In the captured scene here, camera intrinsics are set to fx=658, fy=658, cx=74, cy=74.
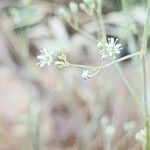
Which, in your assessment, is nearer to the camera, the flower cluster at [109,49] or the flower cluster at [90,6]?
the flower cluster at [109,49]

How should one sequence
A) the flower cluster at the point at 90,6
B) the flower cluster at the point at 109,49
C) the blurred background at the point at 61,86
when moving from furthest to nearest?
1. the blurred background at the point at 61,86
2. the flower cluster at the point at 90,6
3. the flower cluster at the point at 109,49

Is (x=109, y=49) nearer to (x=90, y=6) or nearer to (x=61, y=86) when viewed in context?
(x=90, y=6)

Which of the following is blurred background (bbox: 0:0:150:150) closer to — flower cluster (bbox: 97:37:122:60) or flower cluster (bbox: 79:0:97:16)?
flower cluster (bbox: 79:0:97:16)

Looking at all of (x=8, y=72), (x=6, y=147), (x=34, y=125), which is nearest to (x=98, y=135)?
(x=6, y=147)

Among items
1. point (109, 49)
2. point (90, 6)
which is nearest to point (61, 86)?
point (90, 6)

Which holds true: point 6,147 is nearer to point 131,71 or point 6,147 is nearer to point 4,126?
point 4,126

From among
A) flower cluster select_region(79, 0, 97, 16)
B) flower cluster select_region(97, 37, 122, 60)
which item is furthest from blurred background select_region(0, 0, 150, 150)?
flower cluster select_region(97, 37, 122, 60)

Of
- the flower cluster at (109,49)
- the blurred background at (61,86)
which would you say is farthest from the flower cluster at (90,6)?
the blurred background at (61,86)

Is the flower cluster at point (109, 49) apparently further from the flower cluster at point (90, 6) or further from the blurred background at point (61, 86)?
the blurred background at point (61, 86)
